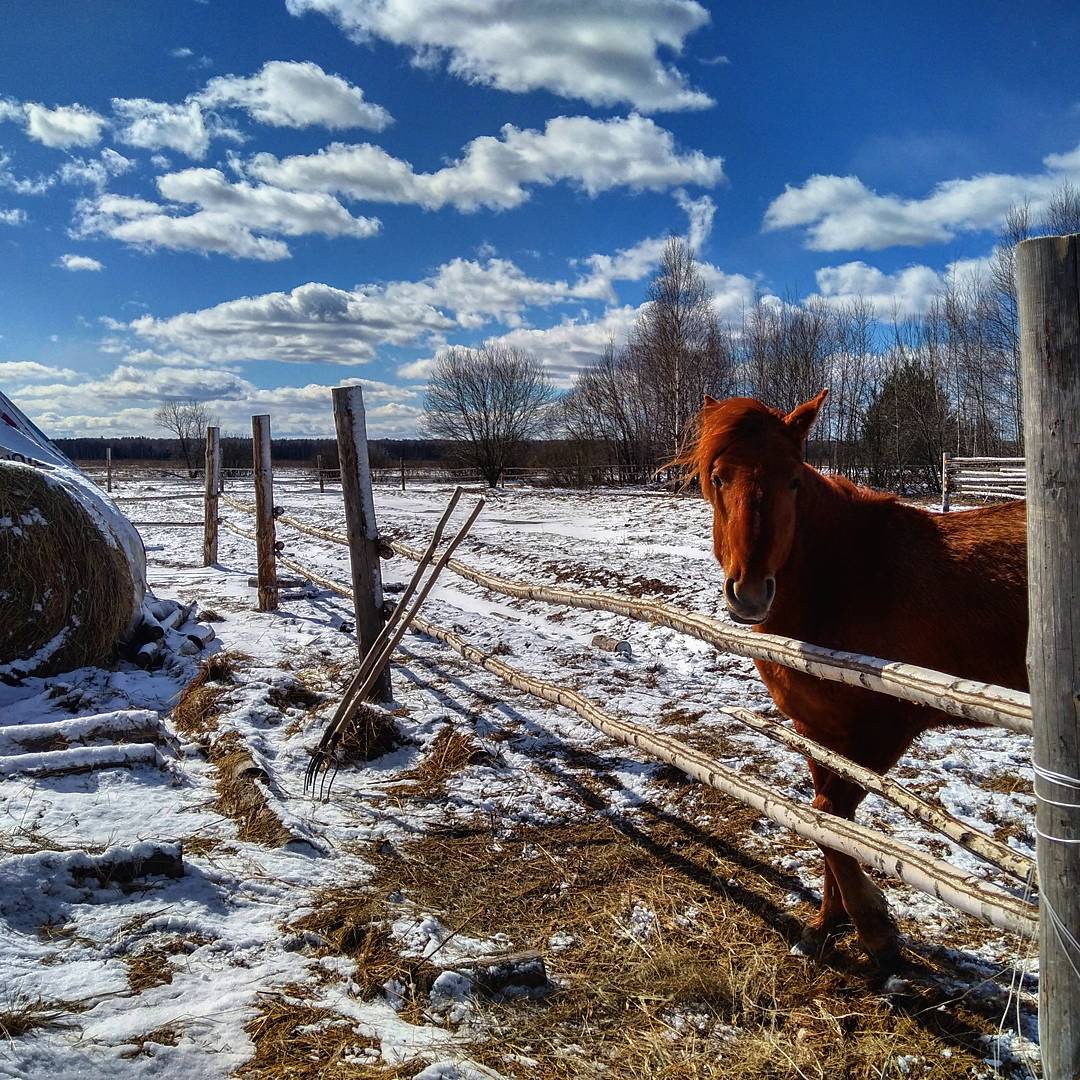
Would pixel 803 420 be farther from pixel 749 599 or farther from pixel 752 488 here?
pixel 749 599

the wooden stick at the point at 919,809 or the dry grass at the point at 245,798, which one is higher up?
the wooden stick at the point at 919,809

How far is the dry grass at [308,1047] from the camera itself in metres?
1.72

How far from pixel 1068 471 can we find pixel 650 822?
8.80ft

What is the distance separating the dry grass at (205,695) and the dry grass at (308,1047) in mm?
2850

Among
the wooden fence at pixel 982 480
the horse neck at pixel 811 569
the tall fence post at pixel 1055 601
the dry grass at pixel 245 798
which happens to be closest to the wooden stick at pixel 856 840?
the tall fence post at pixel 1055 601

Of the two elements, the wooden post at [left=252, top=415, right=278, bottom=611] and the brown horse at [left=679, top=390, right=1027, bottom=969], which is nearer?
the brown horse at [left=679, top=390, right=1027, bottom=969]

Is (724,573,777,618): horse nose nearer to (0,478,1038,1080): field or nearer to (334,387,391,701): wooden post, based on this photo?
(0,478,1038,1080): field

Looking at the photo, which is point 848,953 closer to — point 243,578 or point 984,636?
point 984,636

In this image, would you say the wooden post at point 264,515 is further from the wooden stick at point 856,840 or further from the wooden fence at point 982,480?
the wooden fence at point 982,480

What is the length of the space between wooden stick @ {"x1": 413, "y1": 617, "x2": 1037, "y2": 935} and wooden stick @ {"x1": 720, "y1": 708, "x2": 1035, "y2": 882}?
0.28 ft

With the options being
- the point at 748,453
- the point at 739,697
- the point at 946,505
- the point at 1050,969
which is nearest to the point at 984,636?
the point at 748,453

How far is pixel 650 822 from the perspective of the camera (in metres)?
3.54

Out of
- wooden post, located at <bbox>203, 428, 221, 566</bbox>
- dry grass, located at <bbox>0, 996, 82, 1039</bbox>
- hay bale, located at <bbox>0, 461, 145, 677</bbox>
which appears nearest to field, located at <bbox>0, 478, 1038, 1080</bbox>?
dry grass, located at <bbox>0, 996, 82, 1039</bbox>

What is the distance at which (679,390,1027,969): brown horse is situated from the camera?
99.0 inches
